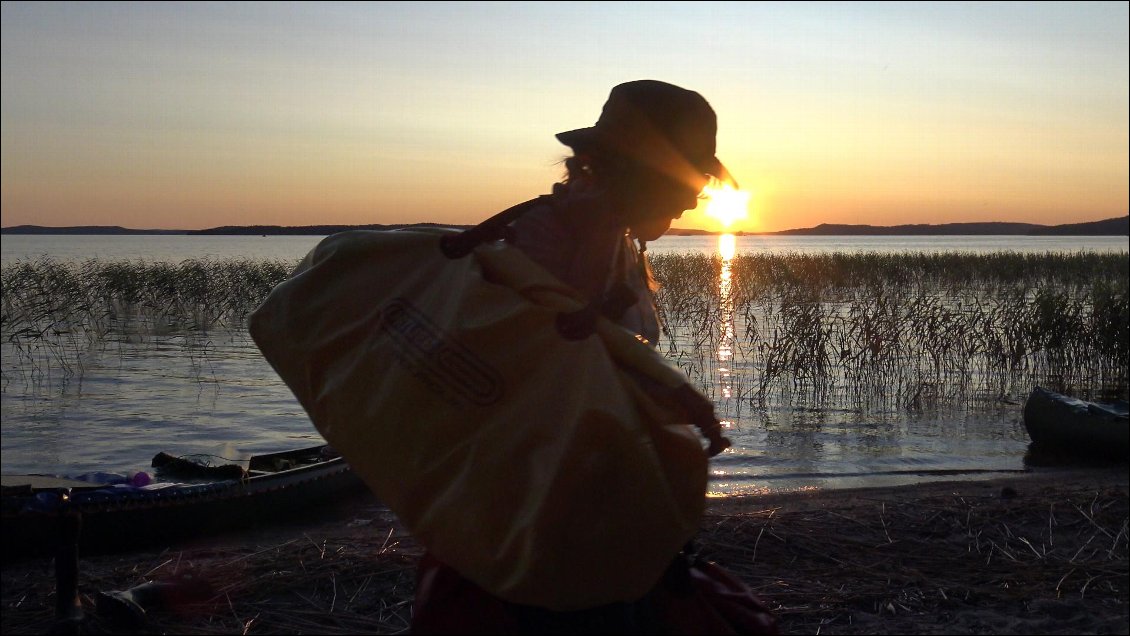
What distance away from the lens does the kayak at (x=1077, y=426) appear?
9.94 metres

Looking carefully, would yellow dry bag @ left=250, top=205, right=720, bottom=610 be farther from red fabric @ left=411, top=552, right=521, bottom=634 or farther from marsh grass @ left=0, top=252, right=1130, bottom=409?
marsh grass @ left=0, top=252, right=1130, bottom=409

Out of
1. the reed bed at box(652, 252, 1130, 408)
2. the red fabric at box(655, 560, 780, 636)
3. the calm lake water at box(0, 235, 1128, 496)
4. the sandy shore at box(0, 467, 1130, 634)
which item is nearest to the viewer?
the red fabric at box(655, 560, 780, 636)

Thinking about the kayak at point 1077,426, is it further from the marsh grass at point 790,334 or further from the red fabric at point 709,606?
the red fabric at point 709,606

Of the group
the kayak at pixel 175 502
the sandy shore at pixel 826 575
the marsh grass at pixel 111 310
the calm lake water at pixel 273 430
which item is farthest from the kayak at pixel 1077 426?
the marsh grass at pixel 111 310

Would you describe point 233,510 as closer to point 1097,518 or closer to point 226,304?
point 1097,518

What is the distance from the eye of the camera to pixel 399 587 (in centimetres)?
448

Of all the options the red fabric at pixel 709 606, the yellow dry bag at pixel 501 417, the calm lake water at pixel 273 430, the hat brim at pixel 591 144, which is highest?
the hat brim at pixel 591 144

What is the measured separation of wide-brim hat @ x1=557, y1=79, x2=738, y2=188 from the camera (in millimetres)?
1900

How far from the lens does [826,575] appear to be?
4805 millimetres

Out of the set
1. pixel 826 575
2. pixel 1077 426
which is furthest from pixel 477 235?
pixel 1077 426

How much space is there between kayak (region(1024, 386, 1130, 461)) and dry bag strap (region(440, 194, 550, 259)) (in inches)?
401

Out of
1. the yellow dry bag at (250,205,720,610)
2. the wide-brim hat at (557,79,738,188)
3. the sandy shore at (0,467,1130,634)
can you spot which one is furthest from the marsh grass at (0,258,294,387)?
the wide-brim hat at (557,79,738,188)

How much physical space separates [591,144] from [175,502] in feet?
19.1

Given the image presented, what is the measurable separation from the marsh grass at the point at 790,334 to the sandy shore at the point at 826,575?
724 cm
